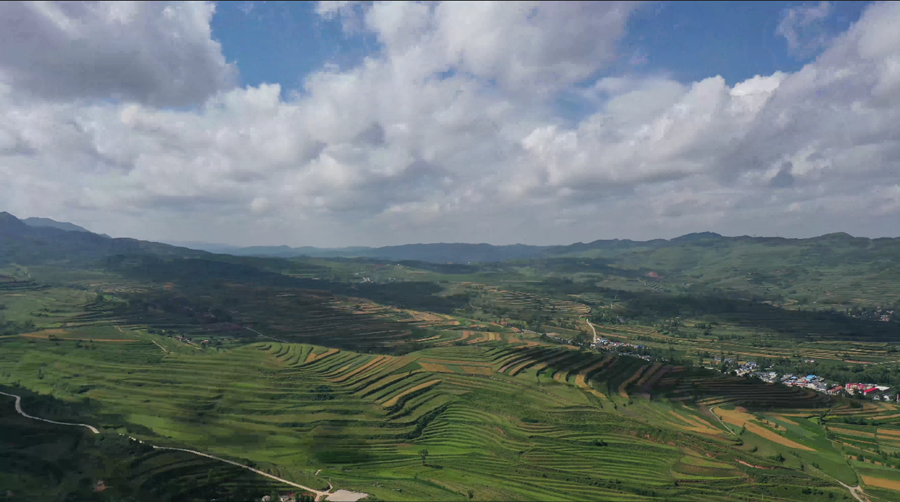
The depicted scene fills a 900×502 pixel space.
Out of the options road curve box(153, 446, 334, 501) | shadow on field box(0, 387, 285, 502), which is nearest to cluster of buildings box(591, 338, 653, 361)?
road curve box(153, 446, 334, 501)

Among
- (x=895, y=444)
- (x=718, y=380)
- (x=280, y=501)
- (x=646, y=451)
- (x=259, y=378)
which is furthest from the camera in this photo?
(x=718, y=380)

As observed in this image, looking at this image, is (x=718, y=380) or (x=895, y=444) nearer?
(x=895, y=444)

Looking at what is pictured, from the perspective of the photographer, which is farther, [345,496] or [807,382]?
[807,382]

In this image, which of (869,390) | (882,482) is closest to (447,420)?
(882,482)

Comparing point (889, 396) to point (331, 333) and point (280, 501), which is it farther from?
point (331, 333)

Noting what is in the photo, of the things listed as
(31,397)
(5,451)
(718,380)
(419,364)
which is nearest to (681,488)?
(718,380)

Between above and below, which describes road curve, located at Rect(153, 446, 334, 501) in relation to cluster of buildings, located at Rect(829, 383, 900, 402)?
above

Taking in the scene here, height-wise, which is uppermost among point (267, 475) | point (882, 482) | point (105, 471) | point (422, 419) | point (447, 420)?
point (105, 471)

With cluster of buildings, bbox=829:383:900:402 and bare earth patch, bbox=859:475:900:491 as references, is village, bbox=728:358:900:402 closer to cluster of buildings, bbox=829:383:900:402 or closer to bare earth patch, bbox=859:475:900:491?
cluster of buildings, bbox=829:383:900:402

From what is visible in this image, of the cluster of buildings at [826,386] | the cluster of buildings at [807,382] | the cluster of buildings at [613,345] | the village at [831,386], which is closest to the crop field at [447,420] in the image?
the village at [831,386]

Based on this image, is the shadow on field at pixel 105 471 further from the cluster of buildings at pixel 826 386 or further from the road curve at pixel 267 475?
the cluster of buildings at pixel 826 386

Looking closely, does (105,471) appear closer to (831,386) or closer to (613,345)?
(613,345)
